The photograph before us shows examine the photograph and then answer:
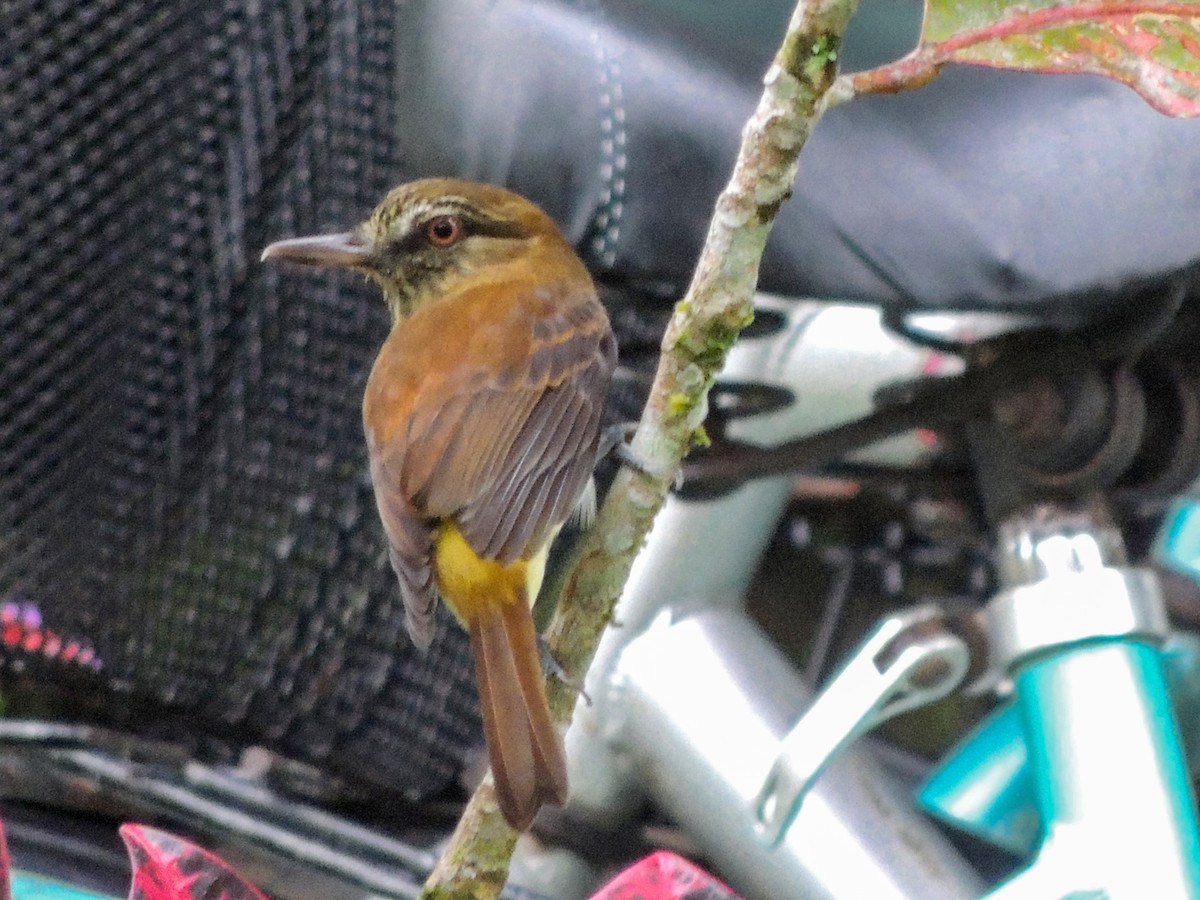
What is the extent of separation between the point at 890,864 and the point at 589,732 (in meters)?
0.25

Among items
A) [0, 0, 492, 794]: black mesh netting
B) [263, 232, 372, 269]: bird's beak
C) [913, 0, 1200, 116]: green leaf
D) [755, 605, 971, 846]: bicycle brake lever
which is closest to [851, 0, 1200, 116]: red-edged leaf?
[913, 0, 1200, 116]: green leaf

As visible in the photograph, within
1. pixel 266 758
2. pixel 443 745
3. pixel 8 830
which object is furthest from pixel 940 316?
pixel 8 830

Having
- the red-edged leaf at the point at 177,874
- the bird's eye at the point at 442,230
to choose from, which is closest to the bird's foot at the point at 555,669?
the red-edged leaf at the point at 177,874

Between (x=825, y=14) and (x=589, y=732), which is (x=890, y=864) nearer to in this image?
(x=589, y=732)

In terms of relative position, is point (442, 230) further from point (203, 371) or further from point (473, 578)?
point (203, 371)

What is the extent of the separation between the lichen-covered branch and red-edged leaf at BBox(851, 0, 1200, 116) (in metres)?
0.02

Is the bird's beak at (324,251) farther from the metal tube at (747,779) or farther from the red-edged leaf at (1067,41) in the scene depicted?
the metal tube at (747,779)

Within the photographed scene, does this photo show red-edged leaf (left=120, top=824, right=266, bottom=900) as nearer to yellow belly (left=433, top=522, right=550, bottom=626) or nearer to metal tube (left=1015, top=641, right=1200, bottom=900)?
yellow belly (left=433, top=522, right=550, bottom=626)

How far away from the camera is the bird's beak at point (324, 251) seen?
0.45 meters

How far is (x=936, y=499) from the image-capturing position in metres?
1.16

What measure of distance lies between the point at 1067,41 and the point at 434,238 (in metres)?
0.33

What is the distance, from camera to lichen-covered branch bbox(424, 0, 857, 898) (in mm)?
285

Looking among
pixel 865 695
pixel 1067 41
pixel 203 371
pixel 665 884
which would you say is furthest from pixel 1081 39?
pixel 203 371

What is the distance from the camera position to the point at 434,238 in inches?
22.3
